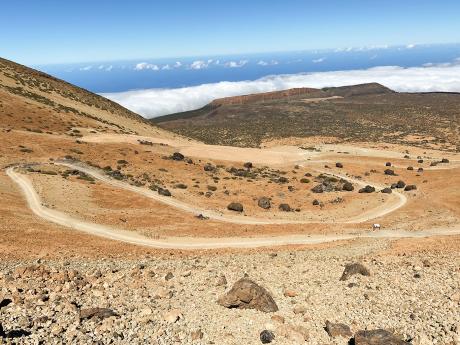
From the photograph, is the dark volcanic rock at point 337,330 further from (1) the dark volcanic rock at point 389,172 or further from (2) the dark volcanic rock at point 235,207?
(1) the dark volcanic rock at point 389,172

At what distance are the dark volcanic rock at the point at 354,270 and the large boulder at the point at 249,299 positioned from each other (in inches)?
267

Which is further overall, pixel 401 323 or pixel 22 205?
pixel 22 205

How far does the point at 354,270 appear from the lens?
28.6 metres

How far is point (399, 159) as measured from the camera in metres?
103

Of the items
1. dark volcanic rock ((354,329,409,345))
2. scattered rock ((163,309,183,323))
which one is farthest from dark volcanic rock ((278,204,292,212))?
dark volcanic rock ((354,329,409,345))

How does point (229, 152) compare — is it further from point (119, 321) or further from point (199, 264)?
point (119, 321)

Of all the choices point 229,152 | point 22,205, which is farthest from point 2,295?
point 229,152

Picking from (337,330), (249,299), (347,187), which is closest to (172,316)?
(249,299)

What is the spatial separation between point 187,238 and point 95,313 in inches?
773

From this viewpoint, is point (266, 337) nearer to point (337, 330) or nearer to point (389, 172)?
point (337, 330)

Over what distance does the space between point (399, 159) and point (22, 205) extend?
86.9 metres

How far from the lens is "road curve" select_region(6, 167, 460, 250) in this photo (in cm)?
3853

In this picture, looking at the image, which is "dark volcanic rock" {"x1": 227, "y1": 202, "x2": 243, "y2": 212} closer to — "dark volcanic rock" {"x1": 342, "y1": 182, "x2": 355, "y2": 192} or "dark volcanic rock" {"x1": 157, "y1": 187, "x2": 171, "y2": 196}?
"dark volcanic rock" {"x1": 157, "y1": 187, "x2": 171, "y2": 196}

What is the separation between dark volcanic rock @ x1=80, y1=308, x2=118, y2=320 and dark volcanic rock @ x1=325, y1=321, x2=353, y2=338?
11247 mm
